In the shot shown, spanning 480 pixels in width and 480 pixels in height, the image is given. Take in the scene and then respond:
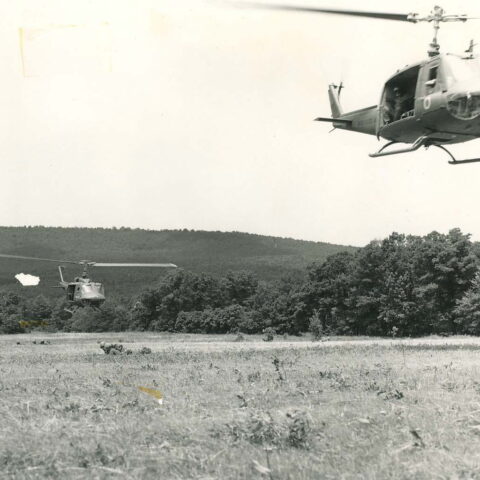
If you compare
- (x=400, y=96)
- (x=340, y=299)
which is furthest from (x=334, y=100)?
(x=340, y=299)

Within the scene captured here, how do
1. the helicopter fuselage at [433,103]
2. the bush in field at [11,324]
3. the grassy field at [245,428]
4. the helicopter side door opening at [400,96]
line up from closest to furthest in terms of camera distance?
1. the grassy field at [245,428]
2. the helicopter fuselage at [433,103]
3. the helicopter side door opening at [400,96]
4. the bush in field at [11,324]

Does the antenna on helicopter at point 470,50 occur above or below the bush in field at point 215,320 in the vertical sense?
above

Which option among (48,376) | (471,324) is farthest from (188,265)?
(48,376)

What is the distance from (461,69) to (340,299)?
78993mm

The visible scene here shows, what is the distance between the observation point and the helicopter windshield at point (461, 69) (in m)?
18.5

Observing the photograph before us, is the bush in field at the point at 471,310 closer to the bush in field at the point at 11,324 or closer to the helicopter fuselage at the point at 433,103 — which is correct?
the helicopter fuselage at the point at 433,103

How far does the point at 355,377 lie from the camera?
19.2 metres

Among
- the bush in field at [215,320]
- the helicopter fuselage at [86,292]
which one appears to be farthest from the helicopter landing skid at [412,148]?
the bush in field at [215,320]

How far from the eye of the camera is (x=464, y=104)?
18.3 m

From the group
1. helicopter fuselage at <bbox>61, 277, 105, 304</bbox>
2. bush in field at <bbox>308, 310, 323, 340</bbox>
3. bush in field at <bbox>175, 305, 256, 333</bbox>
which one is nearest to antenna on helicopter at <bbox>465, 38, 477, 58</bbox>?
helicopter fuselage at <bbox>61, 277, 105, 304</bbox>

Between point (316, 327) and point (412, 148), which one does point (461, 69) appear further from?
point (316, 327)

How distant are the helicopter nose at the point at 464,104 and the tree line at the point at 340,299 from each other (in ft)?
211

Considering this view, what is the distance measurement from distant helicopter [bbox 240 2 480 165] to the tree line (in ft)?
204

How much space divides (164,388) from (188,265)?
567 ft
